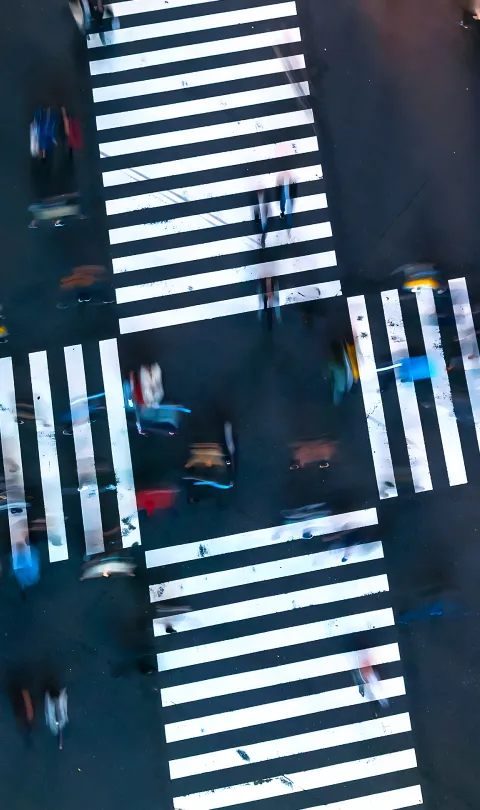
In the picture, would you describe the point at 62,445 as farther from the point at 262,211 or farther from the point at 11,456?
the point at 262,211

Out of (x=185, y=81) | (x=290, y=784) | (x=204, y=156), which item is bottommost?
(x=290, y=784)

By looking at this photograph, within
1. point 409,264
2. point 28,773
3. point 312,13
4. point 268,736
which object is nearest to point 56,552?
point 28,773

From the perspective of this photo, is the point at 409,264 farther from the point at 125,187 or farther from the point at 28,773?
the point at 28,773

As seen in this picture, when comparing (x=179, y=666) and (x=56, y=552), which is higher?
(x=56, y=552)

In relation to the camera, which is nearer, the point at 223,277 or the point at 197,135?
the point at 223,277

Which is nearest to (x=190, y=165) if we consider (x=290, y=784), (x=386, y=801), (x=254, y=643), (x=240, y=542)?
(x=240, y=542)
